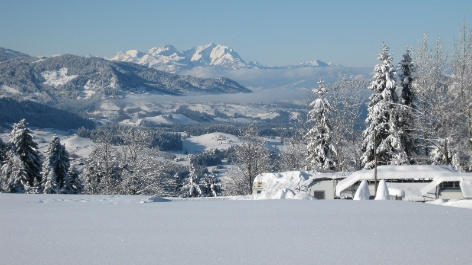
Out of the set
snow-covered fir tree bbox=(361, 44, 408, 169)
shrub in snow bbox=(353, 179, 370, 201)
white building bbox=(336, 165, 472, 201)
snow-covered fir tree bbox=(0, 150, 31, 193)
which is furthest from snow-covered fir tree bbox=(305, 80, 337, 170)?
snow-covered fir tree bbox=(0, 150, 31, 193)

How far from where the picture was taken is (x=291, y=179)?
115 feet

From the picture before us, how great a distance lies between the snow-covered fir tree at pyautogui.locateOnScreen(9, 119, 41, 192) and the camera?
130 feet

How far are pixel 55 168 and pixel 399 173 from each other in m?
32.8

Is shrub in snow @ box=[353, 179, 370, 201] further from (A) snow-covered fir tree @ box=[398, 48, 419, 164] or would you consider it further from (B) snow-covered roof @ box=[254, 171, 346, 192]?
(A) snow-covered fir tree @ box=[398, 48, 419, 164]

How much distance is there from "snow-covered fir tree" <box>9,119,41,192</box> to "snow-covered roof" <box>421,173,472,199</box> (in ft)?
115

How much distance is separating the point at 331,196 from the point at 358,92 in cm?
1152

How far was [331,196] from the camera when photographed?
3161 cm

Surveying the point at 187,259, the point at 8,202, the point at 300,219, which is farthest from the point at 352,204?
the point at 8,202

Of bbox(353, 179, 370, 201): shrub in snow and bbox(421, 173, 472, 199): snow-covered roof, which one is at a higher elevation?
bbox(353, 179, 370, 201): shrub in snow

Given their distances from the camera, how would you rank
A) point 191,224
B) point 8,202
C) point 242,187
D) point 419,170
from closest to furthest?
1. point 191,224
2. point 8,202
3. point 419,170
4. point 242,187

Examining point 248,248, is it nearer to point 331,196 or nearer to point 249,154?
point 331,196

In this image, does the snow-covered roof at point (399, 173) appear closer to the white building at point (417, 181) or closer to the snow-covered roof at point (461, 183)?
the white building at point (417, 181)

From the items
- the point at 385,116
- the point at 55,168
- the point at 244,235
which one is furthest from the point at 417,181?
the point at 55,168

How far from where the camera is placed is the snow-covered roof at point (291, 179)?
107 ft
